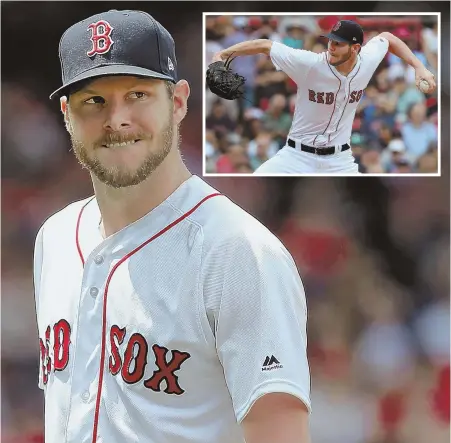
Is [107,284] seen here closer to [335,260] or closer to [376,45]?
[335,260]

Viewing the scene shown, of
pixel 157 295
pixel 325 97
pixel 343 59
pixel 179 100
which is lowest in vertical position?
pixel 157 295

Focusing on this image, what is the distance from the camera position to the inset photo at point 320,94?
2143 millimetres

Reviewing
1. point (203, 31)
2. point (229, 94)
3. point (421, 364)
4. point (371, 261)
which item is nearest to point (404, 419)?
point (421, 364)

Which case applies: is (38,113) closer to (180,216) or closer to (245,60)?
(245,60)

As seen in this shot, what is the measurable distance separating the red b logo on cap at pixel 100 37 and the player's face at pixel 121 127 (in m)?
0.03

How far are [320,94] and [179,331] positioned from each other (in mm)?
1518

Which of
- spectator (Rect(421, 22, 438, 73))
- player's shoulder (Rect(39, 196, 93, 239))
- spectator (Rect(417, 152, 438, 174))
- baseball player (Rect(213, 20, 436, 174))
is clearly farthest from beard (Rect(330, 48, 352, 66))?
player's shoulder (Rect(39, 196, 93, 239))

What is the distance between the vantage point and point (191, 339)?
746 mm

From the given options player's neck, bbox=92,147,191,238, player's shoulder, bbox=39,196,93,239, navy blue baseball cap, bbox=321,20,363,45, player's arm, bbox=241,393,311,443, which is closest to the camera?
player's arm, bbox=241,393,311,443

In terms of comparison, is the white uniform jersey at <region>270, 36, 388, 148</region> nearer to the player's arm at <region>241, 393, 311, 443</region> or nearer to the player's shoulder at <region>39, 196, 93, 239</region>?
the player's shoulder at <region>39, 196, 93, 239</region>

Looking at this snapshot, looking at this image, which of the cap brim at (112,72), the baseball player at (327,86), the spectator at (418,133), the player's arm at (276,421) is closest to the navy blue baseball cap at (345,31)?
the baseball player at (327,86)

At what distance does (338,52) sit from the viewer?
2148mm

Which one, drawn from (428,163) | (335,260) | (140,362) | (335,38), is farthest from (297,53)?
(140,362)

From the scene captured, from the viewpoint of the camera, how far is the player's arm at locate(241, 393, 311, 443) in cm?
72
